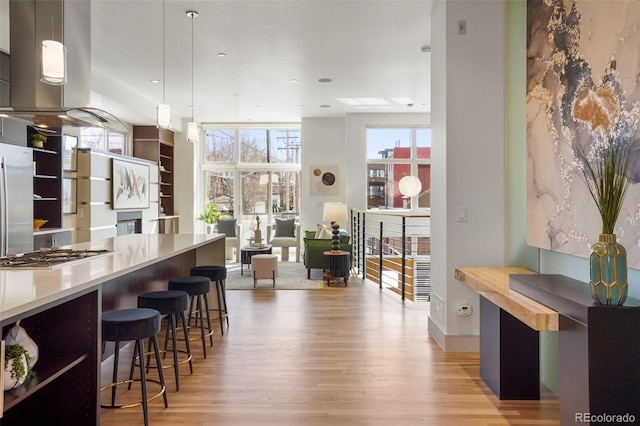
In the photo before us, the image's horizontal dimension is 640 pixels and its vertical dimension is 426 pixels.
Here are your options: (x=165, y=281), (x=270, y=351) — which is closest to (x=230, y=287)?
(x=165, y=281)

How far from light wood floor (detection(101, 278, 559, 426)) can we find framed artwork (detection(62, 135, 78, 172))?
136 inches

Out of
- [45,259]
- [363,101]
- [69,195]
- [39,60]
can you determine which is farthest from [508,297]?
[363,101]

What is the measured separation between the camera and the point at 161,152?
31.8 feet

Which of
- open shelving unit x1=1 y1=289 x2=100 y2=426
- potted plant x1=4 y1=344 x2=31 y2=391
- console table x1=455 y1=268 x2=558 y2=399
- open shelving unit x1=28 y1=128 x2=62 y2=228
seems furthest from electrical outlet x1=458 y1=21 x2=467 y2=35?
open shelving unit x1=28 y1=128 x2=62 y2=228

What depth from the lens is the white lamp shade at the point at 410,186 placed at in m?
8.80

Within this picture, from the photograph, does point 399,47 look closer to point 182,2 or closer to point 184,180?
point 182,2

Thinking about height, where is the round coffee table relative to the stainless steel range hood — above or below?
below

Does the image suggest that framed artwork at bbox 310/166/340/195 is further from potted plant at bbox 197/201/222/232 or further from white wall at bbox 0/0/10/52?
white wall at bbox 0/0/10/52

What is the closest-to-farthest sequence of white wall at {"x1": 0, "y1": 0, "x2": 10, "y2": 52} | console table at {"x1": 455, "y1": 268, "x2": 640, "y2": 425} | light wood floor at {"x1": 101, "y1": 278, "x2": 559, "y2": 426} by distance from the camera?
console table at {"x1": 455, "y1": 268, "x2": 640, "y2": 425} → light wood floor at {"x1": 101, "y1": 278, "x2": 559, "y2": 426} → white wall at {"x1": 0, "y1": 0, "x2": 10, "y2": 52}

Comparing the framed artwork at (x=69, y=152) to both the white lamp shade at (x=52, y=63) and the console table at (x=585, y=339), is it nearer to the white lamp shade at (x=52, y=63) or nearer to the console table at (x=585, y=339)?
the white lamp shade at (x=52, y=63)

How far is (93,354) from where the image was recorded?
216cm

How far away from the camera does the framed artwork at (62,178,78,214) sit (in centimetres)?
613

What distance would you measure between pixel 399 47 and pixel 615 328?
14.5 ft

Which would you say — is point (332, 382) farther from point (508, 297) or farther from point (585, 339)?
point (585, 339)
